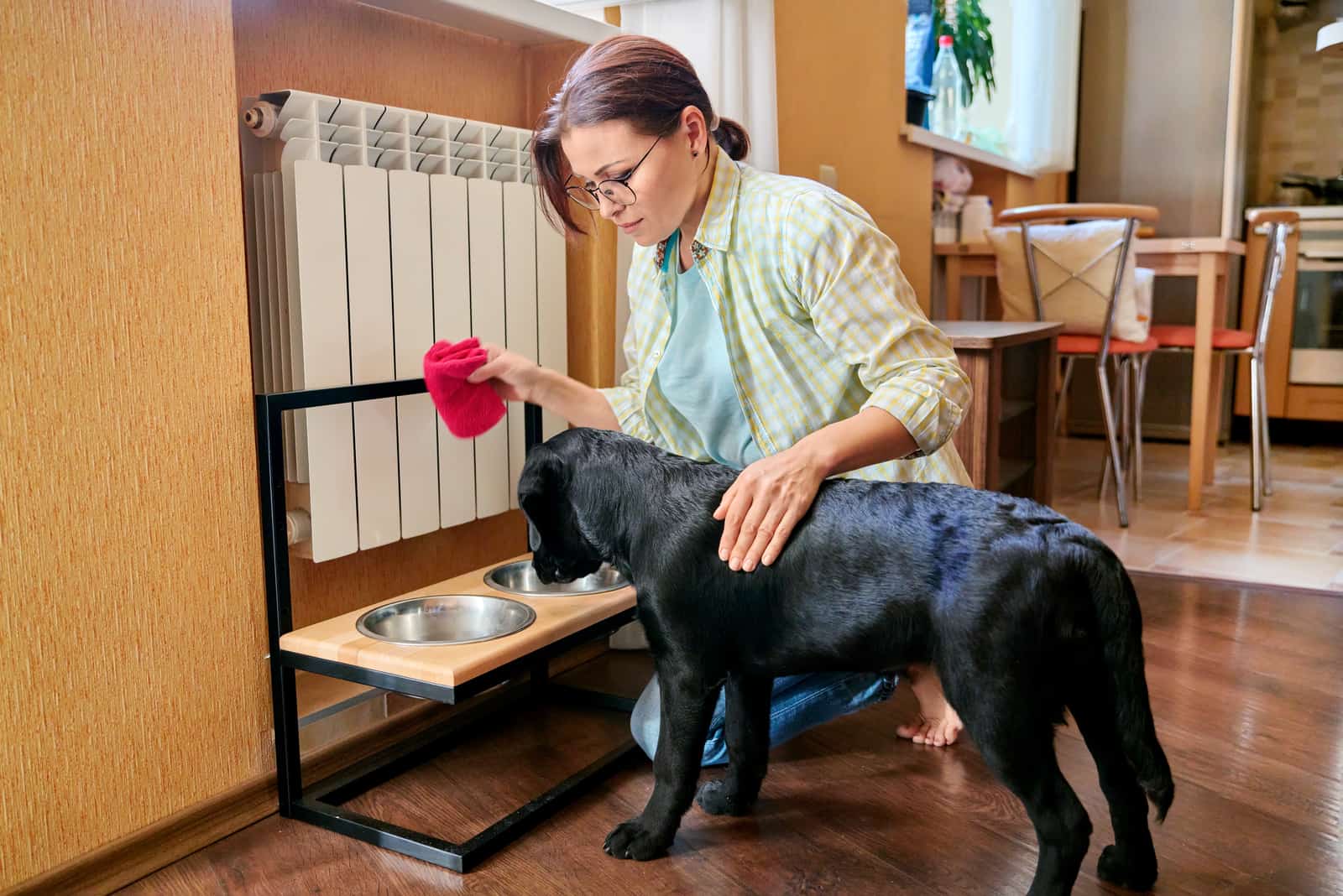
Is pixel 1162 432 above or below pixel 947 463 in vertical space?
below

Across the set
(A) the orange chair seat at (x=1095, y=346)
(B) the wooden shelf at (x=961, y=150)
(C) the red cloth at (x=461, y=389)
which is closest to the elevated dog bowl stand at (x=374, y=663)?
(C) the red cloth at (x=461, y=389)

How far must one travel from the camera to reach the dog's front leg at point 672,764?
4.11 feet

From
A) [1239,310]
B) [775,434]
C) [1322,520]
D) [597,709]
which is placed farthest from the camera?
[1239,310]

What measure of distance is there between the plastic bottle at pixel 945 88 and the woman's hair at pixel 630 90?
108 inches

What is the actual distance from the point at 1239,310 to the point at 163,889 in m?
4.89

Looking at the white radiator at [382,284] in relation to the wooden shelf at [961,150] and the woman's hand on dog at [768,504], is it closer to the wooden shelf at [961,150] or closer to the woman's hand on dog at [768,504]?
the woman's hand on dog at [768,504]

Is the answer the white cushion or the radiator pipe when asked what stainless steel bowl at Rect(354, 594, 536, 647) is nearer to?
the radiator pipe

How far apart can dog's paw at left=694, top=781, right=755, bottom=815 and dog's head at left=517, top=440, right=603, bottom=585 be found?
0.38 m

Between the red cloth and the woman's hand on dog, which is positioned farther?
the red cloth

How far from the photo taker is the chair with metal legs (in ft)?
11.2

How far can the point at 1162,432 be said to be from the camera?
4.93 m

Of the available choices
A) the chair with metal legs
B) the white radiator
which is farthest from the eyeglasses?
the chair with metal legs

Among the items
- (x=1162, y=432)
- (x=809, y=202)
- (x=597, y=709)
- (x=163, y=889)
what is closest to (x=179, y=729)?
(x=163, y=889)

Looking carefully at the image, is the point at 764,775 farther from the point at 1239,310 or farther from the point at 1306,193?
the point at 1306,193
